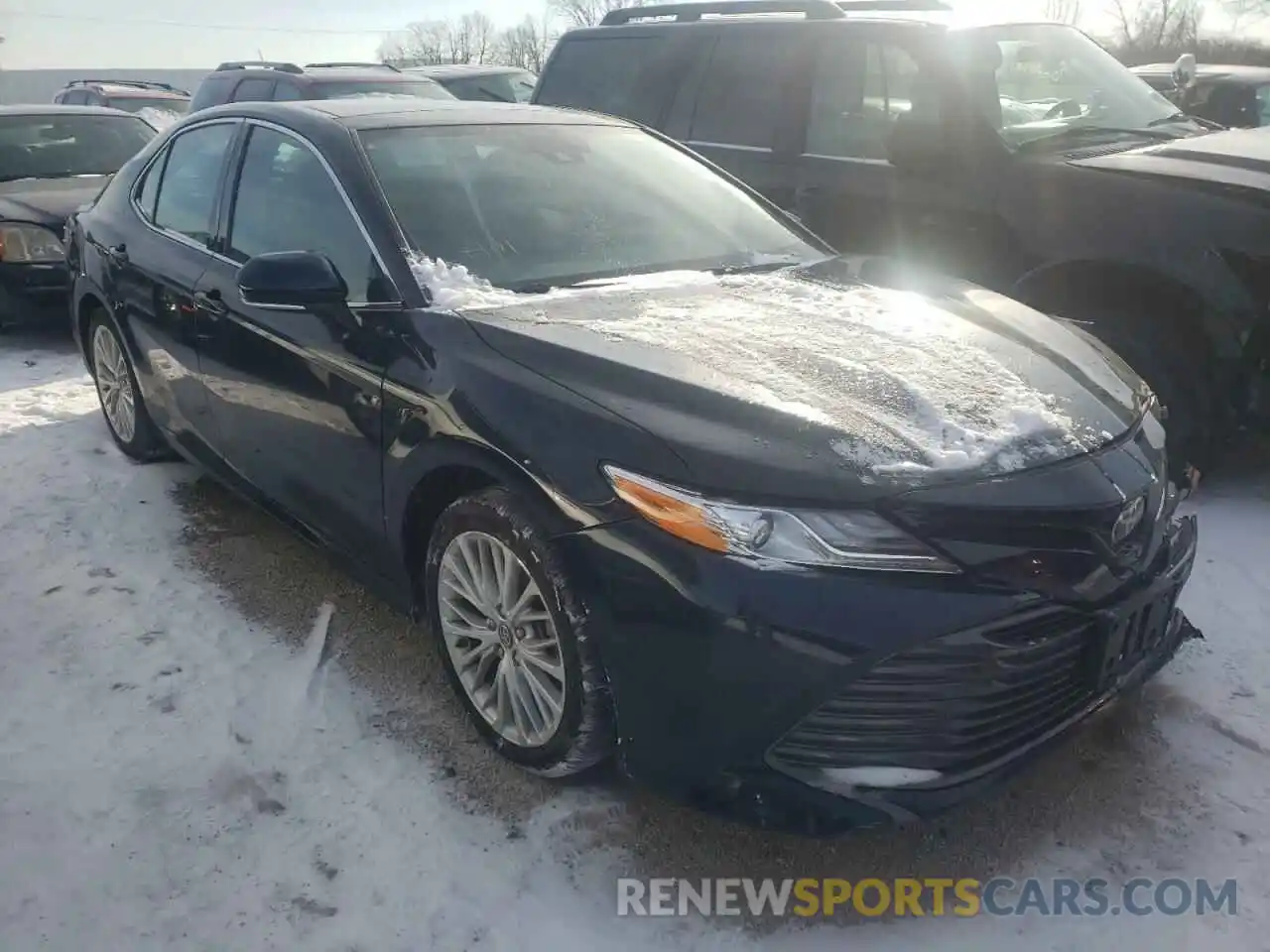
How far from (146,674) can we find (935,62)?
4008 millimetres

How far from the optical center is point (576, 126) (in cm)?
374

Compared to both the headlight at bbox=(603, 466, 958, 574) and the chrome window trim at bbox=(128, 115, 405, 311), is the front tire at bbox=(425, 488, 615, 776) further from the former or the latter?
the chrome window trim at bbox=(128, 115, 405, 311)

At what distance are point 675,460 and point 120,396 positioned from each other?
11.9 feet

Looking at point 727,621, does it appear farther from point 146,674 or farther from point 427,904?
point 146,674

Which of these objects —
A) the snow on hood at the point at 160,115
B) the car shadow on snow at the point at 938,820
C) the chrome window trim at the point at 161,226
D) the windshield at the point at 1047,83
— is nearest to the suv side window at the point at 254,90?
the snow on hood at the point at 160,115

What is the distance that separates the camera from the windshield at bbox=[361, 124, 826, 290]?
309 centimetres

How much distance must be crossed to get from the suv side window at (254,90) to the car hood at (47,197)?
220 cm

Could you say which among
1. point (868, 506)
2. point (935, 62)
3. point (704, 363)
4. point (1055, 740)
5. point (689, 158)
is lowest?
point (1055, 740)

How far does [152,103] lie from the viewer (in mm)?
15719

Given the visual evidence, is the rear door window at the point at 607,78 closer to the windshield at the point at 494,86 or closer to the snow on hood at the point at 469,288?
the snow on hood at the point at 469,288

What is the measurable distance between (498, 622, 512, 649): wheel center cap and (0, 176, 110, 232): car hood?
5.60 metres

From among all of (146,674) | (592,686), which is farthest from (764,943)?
(146,674)

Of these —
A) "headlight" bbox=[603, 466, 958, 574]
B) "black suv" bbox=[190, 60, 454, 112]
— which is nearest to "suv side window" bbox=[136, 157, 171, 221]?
"headlight" bbox=[603, 466, 958, 574]

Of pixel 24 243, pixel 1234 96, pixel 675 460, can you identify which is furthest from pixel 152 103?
pixel 675 460
